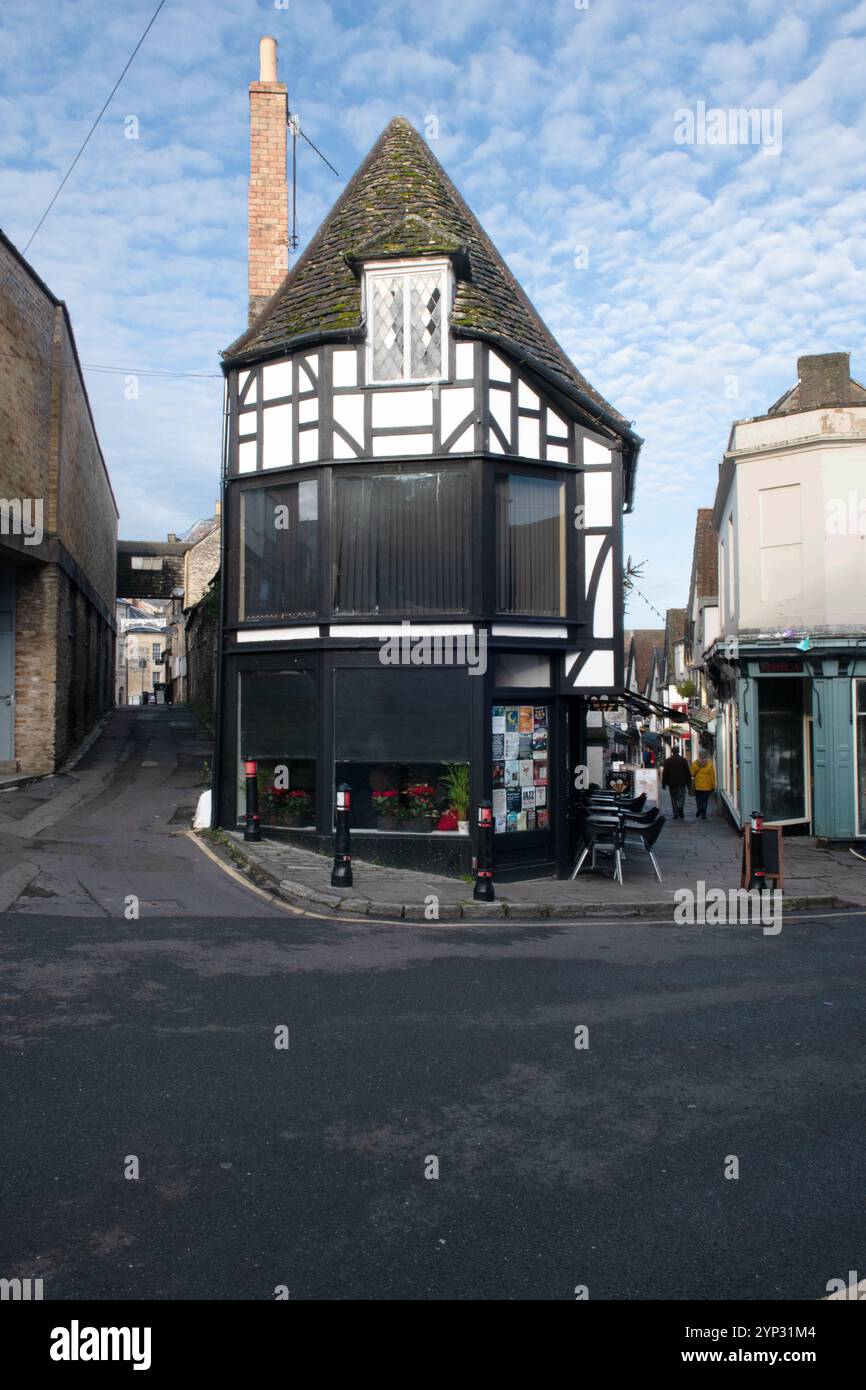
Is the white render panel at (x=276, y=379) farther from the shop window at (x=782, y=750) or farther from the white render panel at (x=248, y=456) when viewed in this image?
the shop window at (x=782, y=750)

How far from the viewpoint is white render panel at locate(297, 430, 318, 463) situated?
13.5m

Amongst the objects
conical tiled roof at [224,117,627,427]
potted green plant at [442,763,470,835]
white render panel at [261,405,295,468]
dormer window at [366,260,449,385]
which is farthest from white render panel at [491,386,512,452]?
potted green plant at [442,763,470,835]

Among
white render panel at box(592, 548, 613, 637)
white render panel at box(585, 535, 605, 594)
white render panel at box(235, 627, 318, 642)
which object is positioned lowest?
white render panel at box(235, 627, 318, 642)

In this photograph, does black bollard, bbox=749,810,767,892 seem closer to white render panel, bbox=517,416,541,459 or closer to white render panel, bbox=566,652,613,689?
white render panel, bbox=566,652,613,689

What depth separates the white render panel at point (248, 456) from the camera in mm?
14187

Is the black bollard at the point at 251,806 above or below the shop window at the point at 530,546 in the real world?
below

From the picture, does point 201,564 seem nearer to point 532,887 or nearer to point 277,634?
point 277,634

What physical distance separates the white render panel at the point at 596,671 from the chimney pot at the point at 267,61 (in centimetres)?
1204

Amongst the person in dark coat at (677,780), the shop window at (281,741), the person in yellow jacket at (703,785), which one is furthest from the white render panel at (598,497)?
the person in yellow jacket at (703,785)

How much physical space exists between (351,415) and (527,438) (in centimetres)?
244

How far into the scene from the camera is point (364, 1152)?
4527 mm

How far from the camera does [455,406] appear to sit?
1315 centimetres

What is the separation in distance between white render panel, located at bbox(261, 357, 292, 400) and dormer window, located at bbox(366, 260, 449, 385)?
130cm

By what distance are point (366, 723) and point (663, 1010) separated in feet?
22.5
